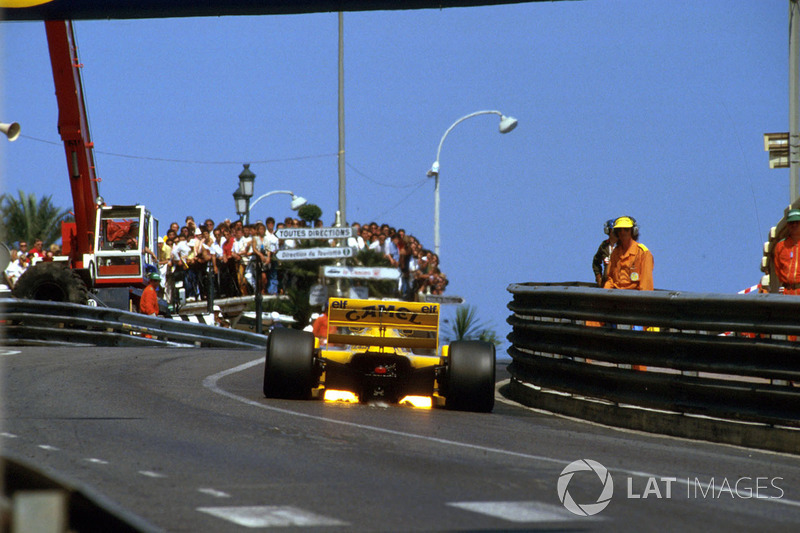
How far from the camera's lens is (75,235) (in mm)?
26250

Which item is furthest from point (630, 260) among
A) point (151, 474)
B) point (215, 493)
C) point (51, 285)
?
point (51, 285)

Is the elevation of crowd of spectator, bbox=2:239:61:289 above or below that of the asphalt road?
above

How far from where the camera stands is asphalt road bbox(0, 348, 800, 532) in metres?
5.25

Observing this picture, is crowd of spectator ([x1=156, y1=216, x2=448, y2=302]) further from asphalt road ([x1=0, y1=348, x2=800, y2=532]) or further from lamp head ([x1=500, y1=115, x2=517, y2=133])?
asphalt road ([x1=0, y1=348, x2=800, y2=532])

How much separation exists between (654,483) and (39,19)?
7859mm

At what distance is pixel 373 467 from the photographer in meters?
6.80

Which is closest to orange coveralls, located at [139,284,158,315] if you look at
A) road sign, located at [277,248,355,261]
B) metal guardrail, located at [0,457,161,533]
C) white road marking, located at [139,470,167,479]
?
road sign, located at [277,248,355,261]

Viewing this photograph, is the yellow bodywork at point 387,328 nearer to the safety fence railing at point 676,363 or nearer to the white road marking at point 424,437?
the white road marking at point 424,437

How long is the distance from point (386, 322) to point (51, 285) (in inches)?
511

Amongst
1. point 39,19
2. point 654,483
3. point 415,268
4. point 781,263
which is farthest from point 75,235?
point 654,483

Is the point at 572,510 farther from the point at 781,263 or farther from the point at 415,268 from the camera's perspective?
the point at 415,268

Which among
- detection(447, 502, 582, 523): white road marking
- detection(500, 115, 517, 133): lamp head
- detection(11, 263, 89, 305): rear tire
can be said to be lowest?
detection(447, 502, 582, 523): white road marking

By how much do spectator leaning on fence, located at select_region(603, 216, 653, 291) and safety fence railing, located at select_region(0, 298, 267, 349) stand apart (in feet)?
38.2

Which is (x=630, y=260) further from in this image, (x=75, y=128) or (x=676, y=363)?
(x=75, y=128)
